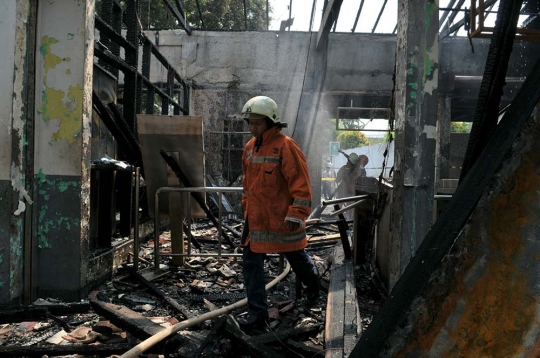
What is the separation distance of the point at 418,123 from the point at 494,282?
3.35 m

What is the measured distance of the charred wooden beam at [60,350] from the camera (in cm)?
294

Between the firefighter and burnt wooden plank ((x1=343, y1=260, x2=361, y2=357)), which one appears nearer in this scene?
burnt wooden plank ((x1=343, y1=260, x2=361, y2=357))

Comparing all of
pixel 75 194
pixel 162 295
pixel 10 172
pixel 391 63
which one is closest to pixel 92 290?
pixel 162 295

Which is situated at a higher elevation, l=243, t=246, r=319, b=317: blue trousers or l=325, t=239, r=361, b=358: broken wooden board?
l=243, t=246, r=319, b=317: blue trousers

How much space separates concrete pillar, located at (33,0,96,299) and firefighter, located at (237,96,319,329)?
1.76 meters

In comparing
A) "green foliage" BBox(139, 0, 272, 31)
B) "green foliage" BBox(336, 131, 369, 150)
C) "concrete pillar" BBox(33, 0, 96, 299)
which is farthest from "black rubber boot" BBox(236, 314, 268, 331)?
"green foliage" BBox(336, 131, 369, 150)

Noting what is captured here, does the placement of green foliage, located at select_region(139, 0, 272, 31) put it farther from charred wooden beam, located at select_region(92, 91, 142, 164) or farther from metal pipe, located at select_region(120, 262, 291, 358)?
metal pipe, located at select_region(120, 262, 291, 358)

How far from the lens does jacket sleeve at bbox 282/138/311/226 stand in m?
3.51

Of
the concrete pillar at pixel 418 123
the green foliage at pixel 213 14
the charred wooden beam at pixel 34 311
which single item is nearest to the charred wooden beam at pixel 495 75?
the charred wooden beam at pixel 34 311

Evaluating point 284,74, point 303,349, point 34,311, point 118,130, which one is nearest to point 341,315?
point 303,349

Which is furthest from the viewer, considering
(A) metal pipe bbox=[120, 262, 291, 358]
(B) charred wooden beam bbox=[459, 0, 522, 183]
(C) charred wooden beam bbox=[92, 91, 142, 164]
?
(C) charred wooden beam bbox=[92, 91, 142, 164]

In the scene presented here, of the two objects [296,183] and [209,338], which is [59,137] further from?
[209,338]

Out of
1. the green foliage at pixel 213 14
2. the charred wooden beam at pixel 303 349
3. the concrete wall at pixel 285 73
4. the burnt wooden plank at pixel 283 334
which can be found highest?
the green foliage at pixel 213 14

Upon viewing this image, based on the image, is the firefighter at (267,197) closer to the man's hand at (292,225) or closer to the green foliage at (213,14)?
the man's hand at (292,225)
